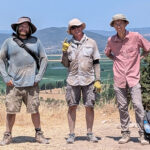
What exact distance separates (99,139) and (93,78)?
1.19 m

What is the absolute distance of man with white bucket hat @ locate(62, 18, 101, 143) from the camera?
6.79 meters

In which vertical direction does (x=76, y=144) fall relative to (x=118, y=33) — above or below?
below

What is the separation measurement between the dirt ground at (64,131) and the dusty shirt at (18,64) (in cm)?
106

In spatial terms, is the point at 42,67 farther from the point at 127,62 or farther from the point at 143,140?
the point at 143,140

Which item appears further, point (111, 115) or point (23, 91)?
point (111, 115)

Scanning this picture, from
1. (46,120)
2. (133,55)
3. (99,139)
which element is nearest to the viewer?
(133,55)

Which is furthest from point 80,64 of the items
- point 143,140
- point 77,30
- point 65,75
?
point 65,75

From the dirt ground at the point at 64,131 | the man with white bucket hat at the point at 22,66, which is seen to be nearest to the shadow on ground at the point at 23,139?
the dirt ground at the point at 64,131

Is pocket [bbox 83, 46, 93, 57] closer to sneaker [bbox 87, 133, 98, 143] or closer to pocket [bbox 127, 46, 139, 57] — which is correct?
pocket [bbox 127, 46, 139, 57]

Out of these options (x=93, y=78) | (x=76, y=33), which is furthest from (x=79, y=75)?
(x=76, y=33)

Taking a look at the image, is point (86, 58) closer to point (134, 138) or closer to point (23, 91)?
point (23, 91)

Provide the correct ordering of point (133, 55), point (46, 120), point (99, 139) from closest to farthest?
point (133, 55) → point (99, 139) → point (46, 120)

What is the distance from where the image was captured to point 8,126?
6.94 meters

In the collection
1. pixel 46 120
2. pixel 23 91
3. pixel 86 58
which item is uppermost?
pixel 86 58
